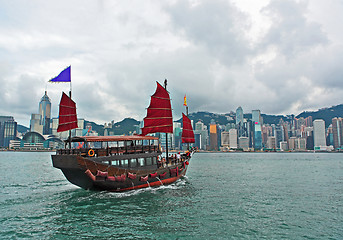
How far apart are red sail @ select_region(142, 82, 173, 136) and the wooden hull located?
23.5ft

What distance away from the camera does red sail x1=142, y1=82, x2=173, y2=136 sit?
27688mm

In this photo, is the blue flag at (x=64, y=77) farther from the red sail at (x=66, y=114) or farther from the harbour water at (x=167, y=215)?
the harbour water at (x=167, y=215)

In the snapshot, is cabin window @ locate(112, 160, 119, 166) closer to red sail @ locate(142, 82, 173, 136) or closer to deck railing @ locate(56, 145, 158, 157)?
deck railing @ locate(56, 145, 158, 157)

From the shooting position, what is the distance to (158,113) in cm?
2802

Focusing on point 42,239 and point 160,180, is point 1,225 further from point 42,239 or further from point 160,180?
point 160,180

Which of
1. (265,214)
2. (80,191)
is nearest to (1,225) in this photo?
(80,191)

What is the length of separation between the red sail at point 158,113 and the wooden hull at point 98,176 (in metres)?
7.16

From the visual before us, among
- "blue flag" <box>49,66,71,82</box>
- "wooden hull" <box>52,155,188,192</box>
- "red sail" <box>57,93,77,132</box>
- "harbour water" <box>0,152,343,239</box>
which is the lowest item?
"harbour water" <box>0,152,343,239</box>

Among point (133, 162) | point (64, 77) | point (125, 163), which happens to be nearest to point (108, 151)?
point (125, 163)

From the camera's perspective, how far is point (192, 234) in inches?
446

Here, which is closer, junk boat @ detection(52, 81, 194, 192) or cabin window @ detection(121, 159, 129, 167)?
junk boat @ detection(52, 81, 194, 192)

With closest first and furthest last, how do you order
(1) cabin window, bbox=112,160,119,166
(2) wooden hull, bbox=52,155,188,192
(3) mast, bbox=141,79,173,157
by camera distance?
(2) wooden hull, bbox=52,155,188,192, (1) cabin window, bbox=112,160,119,166, (3) mast, bbox=141,79,173,157

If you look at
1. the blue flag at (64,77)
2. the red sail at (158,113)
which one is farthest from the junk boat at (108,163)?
the red sail at (158,113)

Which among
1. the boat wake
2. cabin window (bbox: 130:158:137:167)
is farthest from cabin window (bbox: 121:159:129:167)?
the boat wake
